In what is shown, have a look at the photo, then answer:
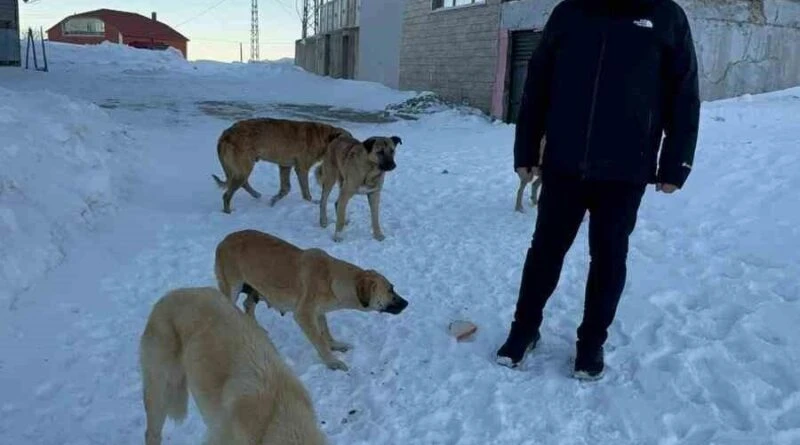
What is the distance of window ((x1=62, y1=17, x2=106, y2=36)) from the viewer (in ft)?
196

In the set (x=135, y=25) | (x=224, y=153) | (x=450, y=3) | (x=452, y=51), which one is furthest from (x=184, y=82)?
(x=135, y=25)

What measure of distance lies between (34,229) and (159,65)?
96.8 feet

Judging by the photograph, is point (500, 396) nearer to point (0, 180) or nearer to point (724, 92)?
point (0, 180)

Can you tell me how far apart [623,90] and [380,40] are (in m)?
22.9

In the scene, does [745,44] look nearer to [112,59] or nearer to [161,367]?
[161,367]

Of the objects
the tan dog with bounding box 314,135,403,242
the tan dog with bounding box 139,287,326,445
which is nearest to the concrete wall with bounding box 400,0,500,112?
the tan dog with bounding box 314,135,403,242

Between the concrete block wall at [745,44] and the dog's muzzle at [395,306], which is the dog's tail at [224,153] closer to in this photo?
the dog's muzzle at [395,306]

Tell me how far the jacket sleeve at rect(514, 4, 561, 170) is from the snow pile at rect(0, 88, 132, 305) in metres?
3.29

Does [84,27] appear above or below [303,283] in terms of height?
above

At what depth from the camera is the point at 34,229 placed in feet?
17.3

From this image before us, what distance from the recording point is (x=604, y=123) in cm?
319

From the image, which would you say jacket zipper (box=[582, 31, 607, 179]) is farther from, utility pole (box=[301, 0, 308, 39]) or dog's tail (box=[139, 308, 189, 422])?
utility pole (box=[301, 0, 308, 39])

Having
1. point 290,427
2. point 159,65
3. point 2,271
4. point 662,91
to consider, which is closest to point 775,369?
point 662,91

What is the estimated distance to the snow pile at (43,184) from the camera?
4871 millimetres
